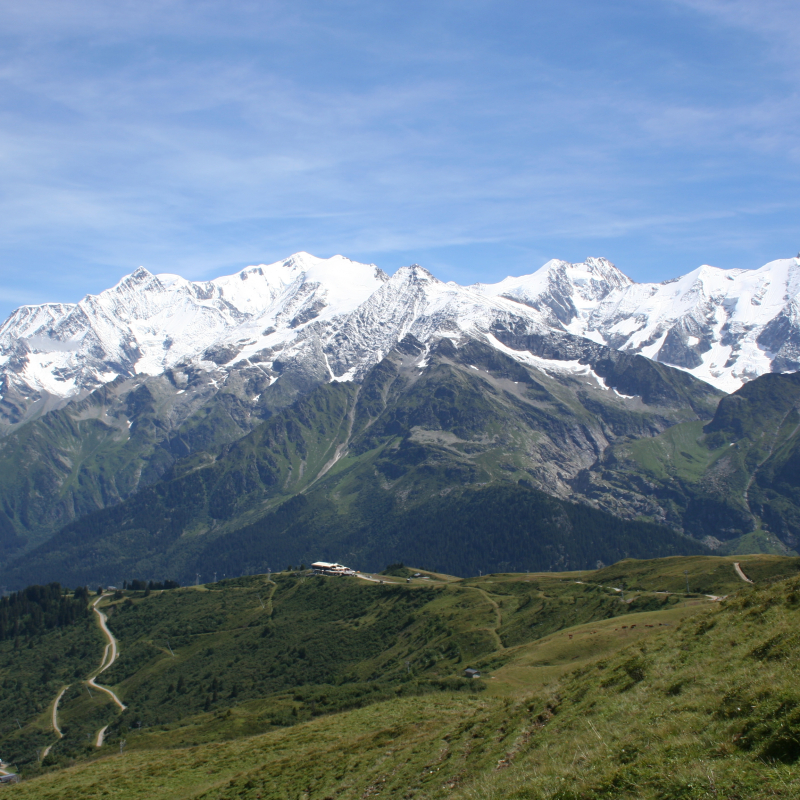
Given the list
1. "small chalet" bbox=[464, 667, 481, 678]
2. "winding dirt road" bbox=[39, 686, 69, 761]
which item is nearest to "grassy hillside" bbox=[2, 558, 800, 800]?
"small chalet" bbox=[464, 667, 481, 678]

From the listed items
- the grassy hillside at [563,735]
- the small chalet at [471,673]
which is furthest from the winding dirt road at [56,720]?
the small chalet at [471,673]

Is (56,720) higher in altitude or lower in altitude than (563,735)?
lower

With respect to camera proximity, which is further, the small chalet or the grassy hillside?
the small chalet

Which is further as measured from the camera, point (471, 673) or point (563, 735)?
point (471, 673)

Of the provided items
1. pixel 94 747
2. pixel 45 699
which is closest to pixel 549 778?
pixel 94 747

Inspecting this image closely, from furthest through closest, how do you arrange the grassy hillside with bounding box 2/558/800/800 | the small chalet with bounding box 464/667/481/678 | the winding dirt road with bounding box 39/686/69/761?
1. the winding dirt road with bounding box 39/686/69/761
2. the small chalet with bounding box 464/667/481/678
3. the grassy hillside with bounding box 2/558/800/800

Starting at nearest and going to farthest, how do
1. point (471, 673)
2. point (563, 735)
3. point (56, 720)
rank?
point (563, 735) → point (471, 673) → point (56, 720)

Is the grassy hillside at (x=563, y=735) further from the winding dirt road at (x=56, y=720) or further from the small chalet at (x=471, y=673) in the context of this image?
the winding dirt road at (x=56, y=720)

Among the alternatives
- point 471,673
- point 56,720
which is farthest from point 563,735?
point 56,720

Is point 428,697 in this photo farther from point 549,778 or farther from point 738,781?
point 738,781

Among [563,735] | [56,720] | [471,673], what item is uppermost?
[563,735]

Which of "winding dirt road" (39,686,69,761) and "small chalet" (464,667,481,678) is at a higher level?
"small chalet" (464,667,481,678)

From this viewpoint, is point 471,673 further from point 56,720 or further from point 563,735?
point 56,720

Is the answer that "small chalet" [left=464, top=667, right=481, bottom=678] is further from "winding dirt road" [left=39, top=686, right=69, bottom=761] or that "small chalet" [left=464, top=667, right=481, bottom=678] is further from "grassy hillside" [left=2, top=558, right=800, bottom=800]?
"winding dirt road" [left=39, top=686, right=69, bottom=761]
